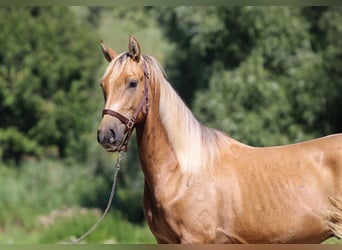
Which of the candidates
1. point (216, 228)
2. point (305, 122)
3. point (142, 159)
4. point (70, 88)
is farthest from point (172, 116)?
point (70, 88)

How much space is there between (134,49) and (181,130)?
581mm

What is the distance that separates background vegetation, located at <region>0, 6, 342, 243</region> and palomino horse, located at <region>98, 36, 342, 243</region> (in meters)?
5.49

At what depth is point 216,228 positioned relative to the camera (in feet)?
12.5

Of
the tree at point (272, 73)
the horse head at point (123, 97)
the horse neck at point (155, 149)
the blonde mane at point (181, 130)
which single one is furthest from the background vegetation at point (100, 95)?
the horse head at point (123, 97)

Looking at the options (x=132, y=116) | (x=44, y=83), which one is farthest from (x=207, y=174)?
(x=44, y=83)

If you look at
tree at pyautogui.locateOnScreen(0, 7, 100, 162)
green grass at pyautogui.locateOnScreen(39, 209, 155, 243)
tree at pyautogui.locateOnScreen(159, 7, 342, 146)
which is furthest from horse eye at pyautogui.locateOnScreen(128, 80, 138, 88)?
tree at pyautogui.locateOnScreen(0, 7, 100, 162)

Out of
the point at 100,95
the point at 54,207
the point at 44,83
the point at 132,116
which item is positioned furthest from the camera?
the point at 44,83

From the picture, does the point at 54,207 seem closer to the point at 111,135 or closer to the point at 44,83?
the point at 44,83

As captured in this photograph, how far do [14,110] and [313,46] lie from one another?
6.24 metres

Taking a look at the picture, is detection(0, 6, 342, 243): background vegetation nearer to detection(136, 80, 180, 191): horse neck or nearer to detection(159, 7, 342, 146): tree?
detection(159, 7, 342, 146): tree

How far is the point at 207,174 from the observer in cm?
388

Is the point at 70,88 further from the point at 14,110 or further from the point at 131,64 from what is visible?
the point at 131,64

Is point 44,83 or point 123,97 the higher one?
point 44,83

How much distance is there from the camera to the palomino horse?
12.4 feet
